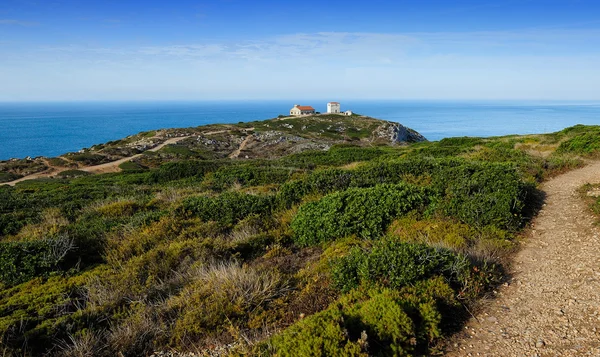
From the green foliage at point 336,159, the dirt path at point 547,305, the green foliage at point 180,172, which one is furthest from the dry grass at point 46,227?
the green foliage at point 336,159

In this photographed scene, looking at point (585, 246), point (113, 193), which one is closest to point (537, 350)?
point (585, 246)

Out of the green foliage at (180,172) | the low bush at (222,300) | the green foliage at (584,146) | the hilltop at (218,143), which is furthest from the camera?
the hilltop at (218,143)

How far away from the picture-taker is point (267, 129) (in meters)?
70.8

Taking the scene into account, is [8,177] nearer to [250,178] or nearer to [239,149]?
[239,149]

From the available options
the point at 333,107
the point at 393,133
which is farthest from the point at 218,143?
the point at 333,107

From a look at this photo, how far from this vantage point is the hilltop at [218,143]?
137ft

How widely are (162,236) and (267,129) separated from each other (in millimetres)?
63094

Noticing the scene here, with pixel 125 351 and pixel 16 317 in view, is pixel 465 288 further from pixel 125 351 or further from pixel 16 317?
pixel 16 317

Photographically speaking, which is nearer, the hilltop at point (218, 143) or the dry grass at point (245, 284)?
the dry grass at point (245, 284)

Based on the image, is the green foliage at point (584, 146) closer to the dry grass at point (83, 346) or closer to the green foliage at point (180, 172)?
the green foliage at point (180, 172)

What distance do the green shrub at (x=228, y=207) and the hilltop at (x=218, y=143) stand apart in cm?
3239

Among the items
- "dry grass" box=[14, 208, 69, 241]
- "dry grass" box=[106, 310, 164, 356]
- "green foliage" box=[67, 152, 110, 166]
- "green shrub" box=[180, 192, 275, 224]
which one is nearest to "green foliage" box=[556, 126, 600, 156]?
"green shrub" box=[180, 192, 275, 224]

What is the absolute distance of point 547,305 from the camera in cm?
509

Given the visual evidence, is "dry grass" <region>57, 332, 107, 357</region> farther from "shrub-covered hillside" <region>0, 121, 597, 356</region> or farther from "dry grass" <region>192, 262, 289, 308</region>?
"dry grass" <region>192, 262, 289, 308</region>
